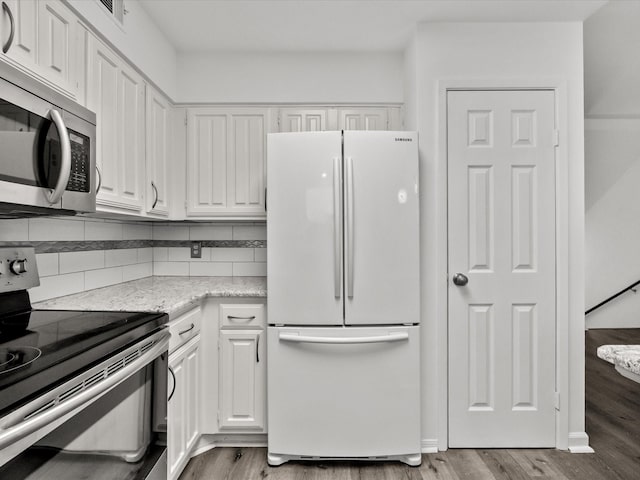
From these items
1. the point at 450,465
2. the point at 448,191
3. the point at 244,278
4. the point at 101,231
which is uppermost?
the point at 448,191

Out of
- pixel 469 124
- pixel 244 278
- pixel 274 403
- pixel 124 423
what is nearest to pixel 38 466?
pixel 124 423

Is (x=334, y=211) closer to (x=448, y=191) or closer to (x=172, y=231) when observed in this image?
(x=448, y=191)

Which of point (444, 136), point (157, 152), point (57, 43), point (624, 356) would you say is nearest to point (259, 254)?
point (157, 152)

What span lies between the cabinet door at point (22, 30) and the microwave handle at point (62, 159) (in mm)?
248

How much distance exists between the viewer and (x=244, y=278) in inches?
107

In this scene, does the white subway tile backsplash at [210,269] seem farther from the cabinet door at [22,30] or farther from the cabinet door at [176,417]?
the cabinet door at [22,30]

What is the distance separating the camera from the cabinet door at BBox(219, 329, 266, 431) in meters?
2.13

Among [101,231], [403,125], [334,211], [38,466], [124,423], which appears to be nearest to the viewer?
[38,466]

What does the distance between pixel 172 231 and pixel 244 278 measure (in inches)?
25.4

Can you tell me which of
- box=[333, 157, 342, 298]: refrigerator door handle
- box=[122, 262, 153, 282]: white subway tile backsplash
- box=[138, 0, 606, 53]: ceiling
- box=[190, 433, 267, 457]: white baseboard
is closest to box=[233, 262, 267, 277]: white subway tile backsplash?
box=[122, 262, 153, 282]: white subway tile backsplash

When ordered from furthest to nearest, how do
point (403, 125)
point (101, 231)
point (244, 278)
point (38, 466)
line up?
point (244, 278), point (403, 125), point (101, 231), point (38, 466)

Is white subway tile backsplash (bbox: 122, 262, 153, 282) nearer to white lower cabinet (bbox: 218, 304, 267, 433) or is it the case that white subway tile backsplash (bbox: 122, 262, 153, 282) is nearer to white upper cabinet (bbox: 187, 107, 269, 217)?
white upper cabinet (bbox: 187, 107, 269, 217)

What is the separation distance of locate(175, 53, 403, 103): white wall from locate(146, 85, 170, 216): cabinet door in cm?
27

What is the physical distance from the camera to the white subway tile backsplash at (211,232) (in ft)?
9.11
